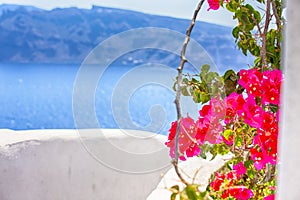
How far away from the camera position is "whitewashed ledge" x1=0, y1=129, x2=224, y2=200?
2094 millimetres

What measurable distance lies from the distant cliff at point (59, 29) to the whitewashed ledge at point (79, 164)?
297 inches

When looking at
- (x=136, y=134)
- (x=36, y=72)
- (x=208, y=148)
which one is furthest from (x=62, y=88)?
(x=208, y=148)

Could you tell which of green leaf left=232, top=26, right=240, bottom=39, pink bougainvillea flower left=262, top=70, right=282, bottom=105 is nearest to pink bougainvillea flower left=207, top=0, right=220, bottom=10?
green leaf left=232, top=26, right=240, bottom=39

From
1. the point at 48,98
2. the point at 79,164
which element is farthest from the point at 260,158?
the point at 48,98

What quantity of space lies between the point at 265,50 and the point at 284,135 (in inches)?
22.7

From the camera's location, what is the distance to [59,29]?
33.6 ft

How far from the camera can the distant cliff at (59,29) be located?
32.7 feet

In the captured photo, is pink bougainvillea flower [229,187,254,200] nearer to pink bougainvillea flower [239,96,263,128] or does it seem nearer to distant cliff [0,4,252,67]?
pink bougainvillea flower [239,96,263,128]

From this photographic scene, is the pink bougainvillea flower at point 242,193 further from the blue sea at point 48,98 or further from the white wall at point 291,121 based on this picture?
the blue sea at point 48,98

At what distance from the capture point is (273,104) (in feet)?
3.53

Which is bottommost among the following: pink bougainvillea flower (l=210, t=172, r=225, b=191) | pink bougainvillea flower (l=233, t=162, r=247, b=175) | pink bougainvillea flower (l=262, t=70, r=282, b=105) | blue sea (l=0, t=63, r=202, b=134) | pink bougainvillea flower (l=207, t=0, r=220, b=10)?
pink bougainvillea flower (l=210, t=172, r=225, b=191)

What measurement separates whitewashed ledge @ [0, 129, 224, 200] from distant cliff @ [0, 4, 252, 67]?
297 inches

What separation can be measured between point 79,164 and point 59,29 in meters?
8.50

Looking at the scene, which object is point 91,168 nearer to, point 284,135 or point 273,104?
point 273,104
